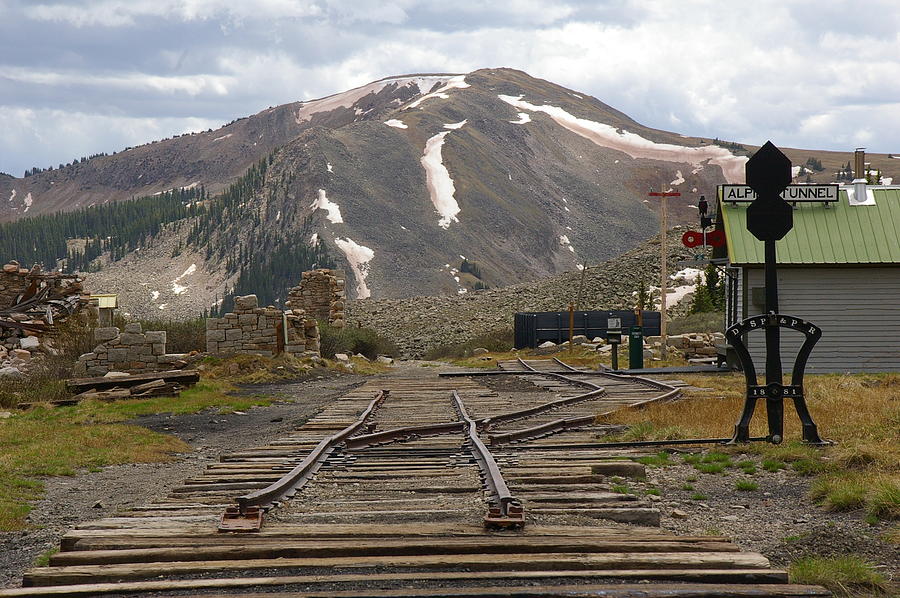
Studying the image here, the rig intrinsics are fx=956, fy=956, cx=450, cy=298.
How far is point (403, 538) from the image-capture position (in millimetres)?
5141

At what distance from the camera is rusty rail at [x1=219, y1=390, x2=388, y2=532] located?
215 inches

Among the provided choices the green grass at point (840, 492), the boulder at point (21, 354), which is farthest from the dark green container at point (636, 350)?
the green grass at point (840, 492)

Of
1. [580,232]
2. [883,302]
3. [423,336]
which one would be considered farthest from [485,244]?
[883,302]

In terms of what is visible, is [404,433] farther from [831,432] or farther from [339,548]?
[339,548]

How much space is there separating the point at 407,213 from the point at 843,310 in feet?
329

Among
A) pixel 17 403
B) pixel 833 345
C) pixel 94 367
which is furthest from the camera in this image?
pixel 833 345

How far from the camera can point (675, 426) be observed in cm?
1112

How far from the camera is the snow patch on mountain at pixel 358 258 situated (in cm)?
9548

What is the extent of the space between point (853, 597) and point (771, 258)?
5.91 metres

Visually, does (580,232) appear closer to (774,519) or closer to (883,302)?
(883,302)

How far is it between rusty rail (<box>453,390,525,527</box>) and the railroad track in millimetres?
14

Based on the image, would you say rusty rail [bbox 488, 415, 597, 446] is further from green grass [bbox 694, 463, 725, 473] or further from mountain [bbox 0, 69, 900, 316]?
mountain [bbox 0, 69, 900, 316]

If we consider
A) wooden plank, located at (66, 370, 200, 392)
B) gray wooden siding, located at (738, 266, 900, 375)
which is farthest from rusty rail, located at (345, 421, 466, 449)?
gray wooden siding, located at (738, 266, 900, 375)

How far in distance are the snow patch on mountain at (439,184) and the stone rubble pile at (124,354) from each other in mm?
102457
